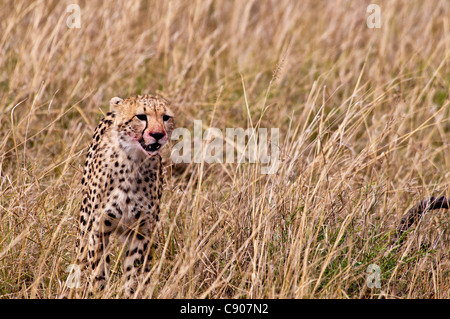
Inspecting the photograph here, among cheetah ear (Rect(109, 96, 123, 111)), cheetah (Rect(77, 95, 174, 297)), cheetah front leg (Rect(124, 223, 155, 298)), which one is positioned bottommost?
cheetah front leg (Rect(124, 223, 155, 298))

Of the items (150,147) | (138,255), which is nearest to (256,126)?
(150,147)

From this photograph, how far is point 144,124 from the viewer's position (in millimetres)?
2875

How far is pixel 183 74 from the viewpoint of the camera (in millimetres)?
4766

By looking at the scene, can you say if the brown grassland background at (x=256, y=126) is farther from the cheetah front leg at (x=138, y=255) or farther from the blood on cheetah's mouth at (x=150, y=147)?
the blood on cheetah's mouth at (x=150, y=147)

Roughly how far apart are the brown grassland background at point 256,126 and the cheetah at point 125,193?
113 millimetres

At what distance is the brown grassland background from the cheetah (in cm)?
11

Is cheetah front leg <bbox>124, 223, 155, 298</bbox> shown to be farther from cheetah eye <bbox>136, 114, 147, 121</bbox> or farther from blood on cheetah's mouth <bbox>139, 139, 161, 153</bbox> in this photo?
cheetah eye <bbox>136, 114, 147, 121</bbox>

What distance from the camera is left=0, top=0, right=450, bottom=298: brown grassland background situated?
10.0ft

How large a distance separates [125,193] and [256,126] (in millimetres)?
690

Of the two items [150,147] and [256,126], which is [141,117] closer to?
[150,147]

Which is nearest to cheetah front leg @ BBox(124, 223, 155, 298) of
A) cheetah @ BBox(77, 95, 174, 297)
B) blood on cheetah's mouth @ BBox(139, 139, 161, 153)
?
Result: cheetah @ BBox(77, 95, 174, 297)

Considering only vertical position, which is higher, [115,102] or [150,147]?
[115,102]

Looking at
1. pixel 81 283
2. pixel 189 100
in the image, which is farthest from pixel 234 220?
pixel 189 100

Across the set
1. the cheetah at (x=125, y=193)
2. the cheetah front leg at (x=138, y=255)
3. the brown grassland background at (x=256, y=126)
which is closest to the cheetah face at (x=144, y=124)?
the cheetah at (x=125, y=193)
